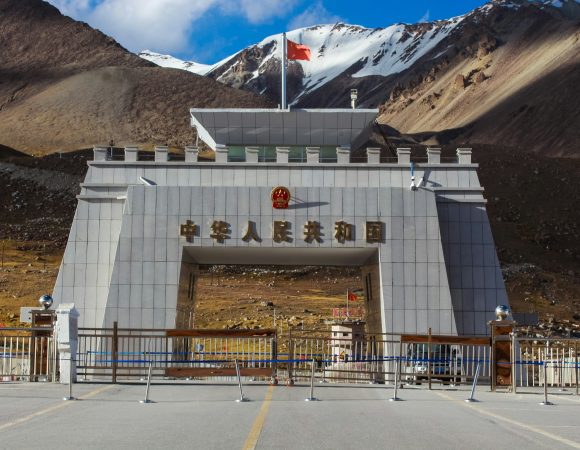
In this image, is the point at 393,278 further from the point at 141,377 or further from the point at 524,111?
the point at 524,111

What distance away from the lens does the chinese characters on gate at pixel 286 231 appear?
35.8 metres

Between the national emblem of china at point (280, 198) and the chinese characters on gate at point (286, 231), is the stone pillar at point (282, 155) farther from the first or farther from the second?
the chinese characters on gate at point (286, 231)

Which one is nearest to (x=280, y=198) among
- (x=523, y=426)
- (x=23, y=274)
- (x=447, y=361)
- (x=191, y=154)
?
(x=191, y=154)

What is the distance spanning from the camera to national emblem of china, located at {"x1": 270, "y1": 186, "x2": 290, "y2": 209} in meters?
36.0

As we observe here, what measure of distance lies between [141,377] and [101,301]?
15.4 ft

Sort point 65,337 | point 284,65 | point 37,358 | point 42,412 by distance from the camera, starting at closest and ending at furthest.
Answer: point 42,412 → point 65,337 → point 37,358 → point 284,65

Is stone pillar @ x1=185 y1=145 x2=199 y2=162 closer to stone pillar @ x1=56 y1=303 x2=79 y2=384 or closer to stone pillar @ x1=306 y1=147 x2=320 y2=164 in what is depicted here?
stone pillar @ x1=306 y1=147 x2=320 y2=164

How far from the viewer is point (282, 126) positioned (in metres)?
38.4

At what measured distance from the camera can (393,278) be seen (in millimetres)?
35688

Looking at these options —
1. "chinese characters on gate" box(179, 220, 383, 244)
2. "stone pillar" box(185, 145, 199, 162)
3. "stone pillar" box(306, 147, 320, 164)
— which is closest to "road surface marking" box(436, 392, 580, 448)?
"chinese characters on gate" box(179, 220, 383, 244)

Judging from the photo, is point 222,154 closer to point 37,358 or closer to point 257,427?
point 37,358

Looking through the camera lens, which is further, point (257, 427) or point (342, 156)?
point (342, 156)

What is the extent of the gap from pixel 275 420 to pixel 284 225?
18.9 meters

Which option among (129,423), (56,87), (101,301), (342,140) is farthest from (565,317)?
(56,87)
